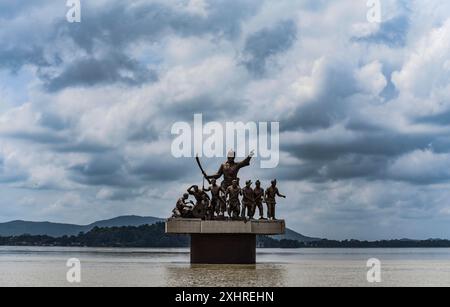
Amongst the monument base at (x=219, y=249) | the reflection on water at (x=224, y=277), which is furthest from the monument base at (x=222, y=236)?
the reflection on water at (x=224, y=277)

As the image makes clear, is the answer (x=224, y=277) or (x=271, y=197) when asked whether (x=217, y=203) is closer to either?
(x=271, y=197)

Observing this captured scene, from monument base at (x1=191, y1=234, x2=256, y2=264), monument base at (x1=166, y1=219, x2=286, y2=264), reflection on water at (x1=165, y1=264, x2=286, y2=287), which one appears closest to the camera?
reflection on water at (x1=165, y1=264, x2=286, y2=287)

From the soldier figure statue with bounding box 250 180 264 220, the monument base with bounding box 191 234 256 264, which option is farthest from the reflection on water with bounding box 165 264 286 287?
the soldier figure statue with bounding box 250 180 264 220

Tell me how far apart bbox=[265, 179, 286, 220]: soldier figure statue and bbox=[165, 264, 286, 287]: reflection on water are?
3.13 m

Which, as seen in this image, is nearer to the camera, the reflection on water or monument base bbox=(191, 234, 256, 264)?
the reflection on water

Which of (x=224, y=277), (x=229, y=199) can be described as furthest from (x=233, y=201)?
(x=224, y=277)

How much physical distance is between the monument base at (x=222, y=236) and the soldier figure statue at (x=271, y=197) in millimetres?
463

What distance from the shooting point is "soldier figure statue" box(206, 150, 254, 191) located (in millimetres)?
32250

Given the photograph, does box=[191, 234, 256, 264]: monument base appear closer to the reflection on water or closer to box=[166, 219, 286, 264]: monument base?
box=[166, 219, 286, 264]: monument base

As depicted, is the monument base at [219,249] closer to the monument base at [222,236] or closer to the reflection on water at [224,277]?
the monument base at [222,236]

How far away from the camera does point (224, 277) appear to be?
24.3 m

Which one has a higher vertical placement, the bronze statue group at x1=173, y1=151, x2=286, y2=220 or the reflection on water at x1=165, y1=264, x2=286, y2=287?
the bronze statue group at x1=173, y1=151, x2=286, y2=220

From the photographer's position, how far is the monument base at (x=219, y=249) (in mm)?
31983
